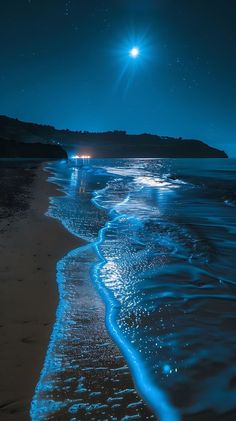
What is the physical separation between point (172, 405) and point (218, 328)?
1.42m

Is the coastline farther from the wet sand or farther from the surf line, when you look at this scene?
the surf line

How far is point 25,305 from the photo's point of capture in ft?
12.8

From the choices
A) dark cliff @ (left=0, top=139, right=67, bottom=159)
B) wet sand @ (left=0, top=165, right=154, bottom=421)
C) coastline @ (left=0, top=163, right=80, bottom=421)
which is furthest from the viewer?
dark cliff @ (left=0, top=139, right=67, bottom=159)

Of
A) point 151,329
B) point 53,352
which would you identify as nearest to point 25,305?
point 53,352

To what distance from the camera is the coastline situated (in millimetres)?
2482

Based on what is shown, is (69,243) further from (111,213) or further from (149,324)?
(111,213)

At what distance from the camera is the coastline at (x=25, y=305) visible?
248cm

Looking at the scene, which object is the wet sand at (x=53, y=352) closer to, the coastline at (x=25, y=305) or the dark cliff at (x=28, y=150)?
the coastline at (x=25, y=305)

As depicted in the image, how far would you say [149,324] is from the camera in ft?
12.0

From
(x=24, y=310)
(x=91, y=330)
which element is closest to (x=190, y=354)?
(x=91, y=330)

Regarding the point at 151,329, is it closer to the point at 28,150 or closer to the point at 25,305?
the point at 25,305

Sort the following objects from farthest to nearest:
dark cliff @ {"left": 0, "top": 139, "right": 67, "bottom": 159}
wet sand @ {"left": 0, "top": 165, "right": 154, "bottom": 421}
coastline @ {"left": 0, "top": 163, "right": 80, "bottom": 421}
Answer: dark cliff @ {"left": 0, "top": 139, "right": 67, "bottom": 159} → coastline @ {"left": 0, "top": 163, "right": 80, "bottom": 421} → wet sand @ {"left": 0, "top": 165, "right": 154, "bottom": 421}

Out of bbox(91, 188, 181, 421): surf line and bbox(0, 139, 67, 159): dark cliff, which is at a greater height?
bbox(0, 139, 67, 159): dark cliff

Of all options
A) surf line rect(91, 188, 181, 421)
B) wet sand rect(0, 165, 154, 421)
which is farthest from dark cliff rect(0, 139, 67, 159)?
surf line rect(91, 188, 181, 421)
